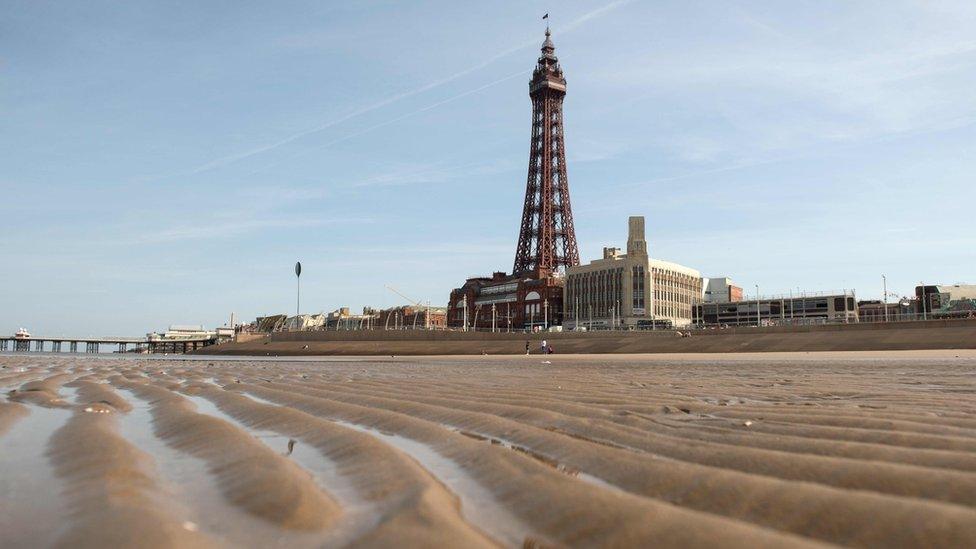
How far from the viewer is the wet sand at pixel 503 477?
218cm

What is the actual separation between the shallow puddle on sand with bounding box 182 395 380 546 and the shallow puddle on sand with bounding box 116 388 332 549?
93 mm

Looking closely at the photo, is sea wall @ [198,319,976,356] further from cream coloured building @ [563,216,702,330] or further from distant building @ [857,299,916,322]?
distant building @ [857,299,916,322]

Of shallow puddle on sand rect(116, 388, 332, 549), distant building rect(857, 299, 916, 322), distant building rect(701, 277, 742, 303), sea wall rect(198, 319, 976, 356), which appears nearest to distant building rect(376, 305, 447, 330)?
distant building rect(701, 277, 742, 303)

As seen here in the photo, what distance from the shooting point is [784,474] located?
288 centimetres

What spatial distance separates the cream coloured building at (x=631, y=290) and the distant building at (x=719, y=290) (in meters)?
4.73

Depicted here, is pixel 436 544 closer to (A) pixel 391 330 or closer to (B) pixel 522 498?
(B) pixel 522 498

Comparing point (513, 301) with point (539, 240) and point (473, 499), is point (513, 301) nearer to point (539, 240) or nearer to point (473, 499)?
point (539, 240)

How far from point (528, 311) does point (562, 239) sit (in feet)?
48.7

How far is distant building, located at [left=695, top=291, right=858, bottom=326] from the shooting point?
279ft

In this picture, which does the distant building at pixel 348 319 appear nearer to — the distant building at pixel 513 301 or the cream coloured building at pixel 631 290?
the distant building at pixel 513 301

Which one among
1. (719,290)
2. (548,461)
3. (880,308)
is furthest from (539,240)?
(548,461)

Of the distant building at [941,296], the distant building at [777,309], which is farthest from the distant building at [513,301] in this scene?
the distant building at [941,296]

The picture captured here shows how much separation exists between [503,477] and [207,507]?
48.3 inches

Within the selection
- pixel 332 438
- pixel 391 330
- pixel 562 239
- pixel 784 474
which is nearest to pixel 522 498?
pixel 784 474
